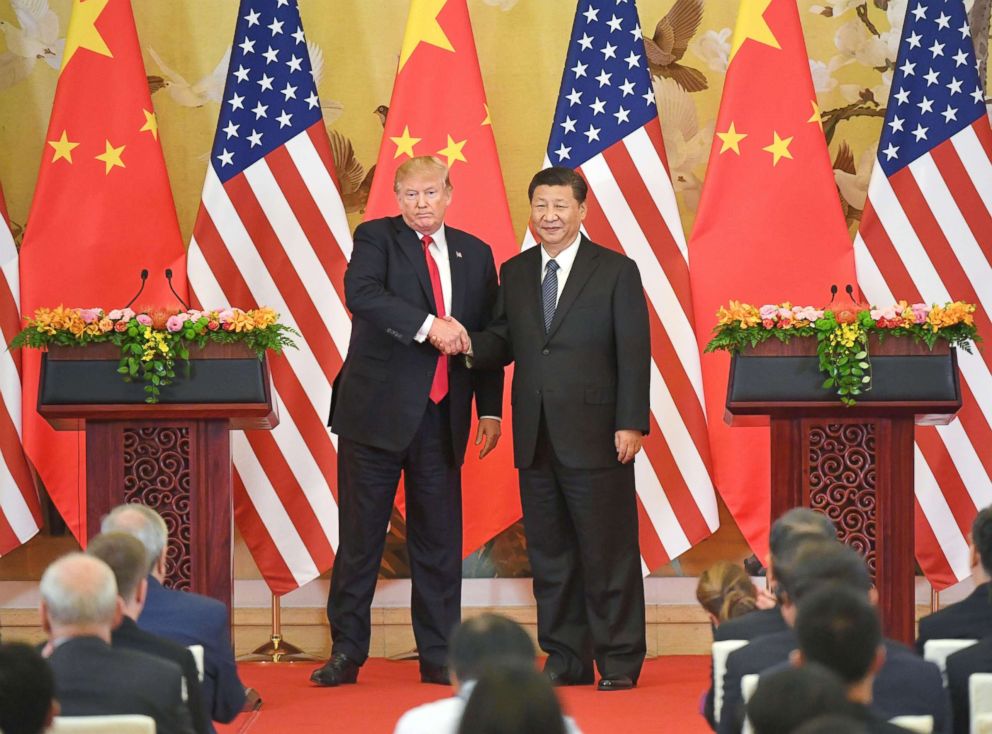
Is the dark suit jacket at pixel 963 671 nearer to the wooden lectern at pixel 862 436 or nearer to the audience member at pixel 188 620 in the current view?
the audience member at pixel 188 620

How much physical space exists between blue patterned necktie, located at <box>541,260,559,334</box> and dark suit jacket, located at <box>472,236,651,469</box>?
0.08 feet

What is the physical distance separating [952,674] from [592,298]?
2.95 meters

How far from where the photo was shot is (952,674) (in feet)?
11.1

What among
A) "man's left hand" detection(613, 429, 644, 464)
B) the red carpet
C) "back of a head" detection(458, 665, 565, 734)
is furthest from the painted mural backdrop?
"back of a head" detection(458, 665, 565, 734)

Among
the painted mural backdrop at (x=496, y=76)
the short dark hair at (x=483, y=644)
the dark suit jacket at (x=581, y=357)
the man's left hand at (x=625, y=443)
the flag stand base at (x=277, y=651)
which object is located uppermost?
the painted mural backdrop at (x=496, y=76)

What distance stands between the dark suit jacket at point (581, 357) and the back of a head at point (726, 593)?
1840 millimetres

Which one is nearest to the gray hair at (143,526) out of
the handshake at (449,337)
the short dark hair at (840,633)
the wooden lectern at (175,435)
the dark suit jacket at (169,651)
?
the dark suit jacket at (169,651)

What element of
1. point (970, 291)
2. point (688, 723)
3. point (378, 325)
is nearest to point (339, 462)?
point (378, 325)

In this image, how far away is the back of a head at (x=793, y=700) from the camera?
236 cm

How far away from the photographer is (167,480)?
5848mm

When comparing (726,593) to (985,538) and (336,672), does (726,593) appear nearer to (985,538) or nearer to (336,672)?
(985,538)

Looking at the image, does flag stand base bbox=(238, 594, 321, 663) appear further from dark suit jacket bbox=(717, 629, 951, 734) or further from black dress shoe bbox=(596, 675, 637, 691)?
dark suit jacket bbox=(717, 629, 951, 734)

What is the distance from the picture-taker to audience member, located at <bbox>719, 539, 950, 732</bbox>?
3.06 metres

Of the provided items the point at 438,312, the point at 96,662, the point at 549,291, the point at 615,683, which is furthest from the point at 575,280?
the point at 96,662
